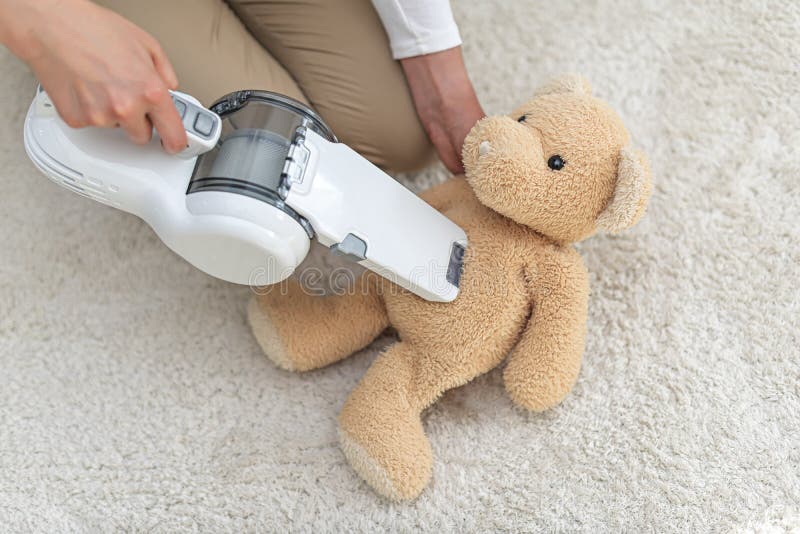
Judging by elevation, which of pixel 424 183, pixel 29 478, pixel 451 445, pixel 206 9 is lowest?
pixel 29 478

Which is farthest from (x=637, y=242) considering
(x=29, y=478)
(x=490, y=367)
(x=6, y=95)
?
(x=6, y=95)

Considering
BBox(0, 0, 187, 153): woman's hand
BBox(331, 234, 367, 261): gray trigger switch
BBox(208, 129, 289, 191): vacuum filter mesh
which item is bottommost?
BBox(331, 234, 367, 261): gray trigger switch

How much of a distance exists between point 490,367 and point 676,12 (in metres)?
0.58

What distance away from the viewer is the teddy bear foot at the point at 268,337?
78cm

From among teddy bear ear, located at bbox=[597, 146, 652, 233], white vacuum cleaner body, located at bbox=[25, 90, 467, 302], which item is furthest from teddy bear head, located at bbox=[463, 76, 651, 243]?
white vacuum cleaner body, located at bbox=[25, 90, 467, 302]

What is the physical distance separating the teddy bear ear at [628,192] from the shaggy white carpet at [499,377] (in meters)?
0.18

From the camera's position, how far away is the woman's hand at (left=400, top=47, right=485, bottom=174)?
81 cm

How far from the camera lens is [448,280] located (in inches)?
27.6

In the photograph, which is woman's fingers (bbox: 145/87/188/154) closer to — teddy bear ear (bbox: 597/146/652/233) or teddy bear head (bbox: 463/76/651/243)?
teddy bear head (bbox: 463/76/651/243)

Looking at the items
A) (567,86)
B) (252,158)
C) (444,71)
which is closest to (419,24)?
(444,71)

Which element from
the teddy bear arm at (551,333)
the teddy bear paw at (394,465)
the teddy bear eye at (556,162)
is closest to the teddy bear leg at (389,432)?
the teddy bear paw at (394,465)

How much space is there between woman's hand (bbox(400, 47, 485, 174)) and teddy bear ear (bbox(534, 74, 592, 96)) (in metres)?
0.10

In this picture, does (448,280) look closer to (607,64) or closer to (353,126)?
(353,126)

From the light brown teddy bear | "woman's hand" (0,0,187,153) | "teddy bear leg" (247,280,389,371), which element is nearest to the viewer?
"woman's hand" (0,0,187,153)
